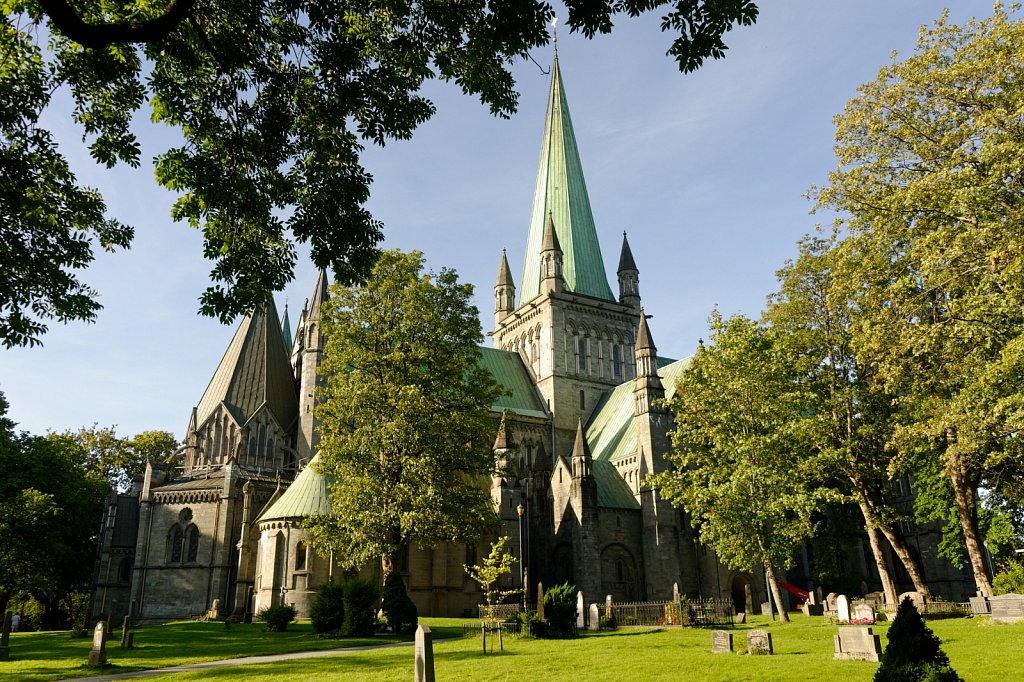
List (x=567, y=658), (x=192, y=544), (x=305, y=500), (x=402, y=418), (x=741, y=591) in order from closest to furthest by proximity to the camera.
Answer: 1. (x=567, y=658)
2. (x=402, y=418)
3. (x=305, y=500)
4. (x=192, y=544)
5. (x=741, y=591)

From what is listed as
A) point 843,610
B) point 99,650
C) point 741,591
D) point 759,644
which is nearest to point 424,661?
point 759,644

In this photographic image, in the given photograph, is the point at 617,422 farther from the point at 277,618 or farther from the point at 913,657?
the point at 913,657

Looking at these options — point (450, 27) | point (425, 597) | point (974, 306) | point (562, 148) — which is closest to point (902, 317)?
point (974, 306)

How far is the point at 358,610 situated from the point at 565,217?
41.2 m

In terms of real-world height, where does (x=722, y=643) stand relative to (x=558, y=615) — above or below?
below

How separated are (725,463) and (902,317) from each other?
11.1 meters

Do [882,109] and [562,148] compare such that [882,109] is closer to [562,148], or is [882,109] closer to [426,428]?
[426,428]

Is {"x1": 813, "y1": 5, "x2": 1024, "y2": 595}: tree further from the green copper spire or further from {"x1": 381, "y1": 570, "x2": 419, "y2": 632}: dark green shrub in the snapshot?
the green copper spire

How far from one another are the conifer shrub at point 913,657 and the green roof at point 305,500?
25943 mm

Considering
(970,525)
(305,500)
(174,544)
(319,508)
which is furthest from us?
(174,544)

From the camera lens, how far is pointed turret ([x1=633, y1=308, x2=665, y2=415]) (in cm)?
4222

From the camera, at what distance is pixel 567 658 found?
17281mm

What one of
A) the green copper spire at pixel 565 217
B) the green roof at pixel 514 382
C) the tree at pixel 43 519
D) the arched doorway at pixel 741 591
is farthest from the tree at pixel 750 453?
the tree at pixel 43 519

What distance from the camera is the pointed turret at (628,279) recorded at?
2328 inches
